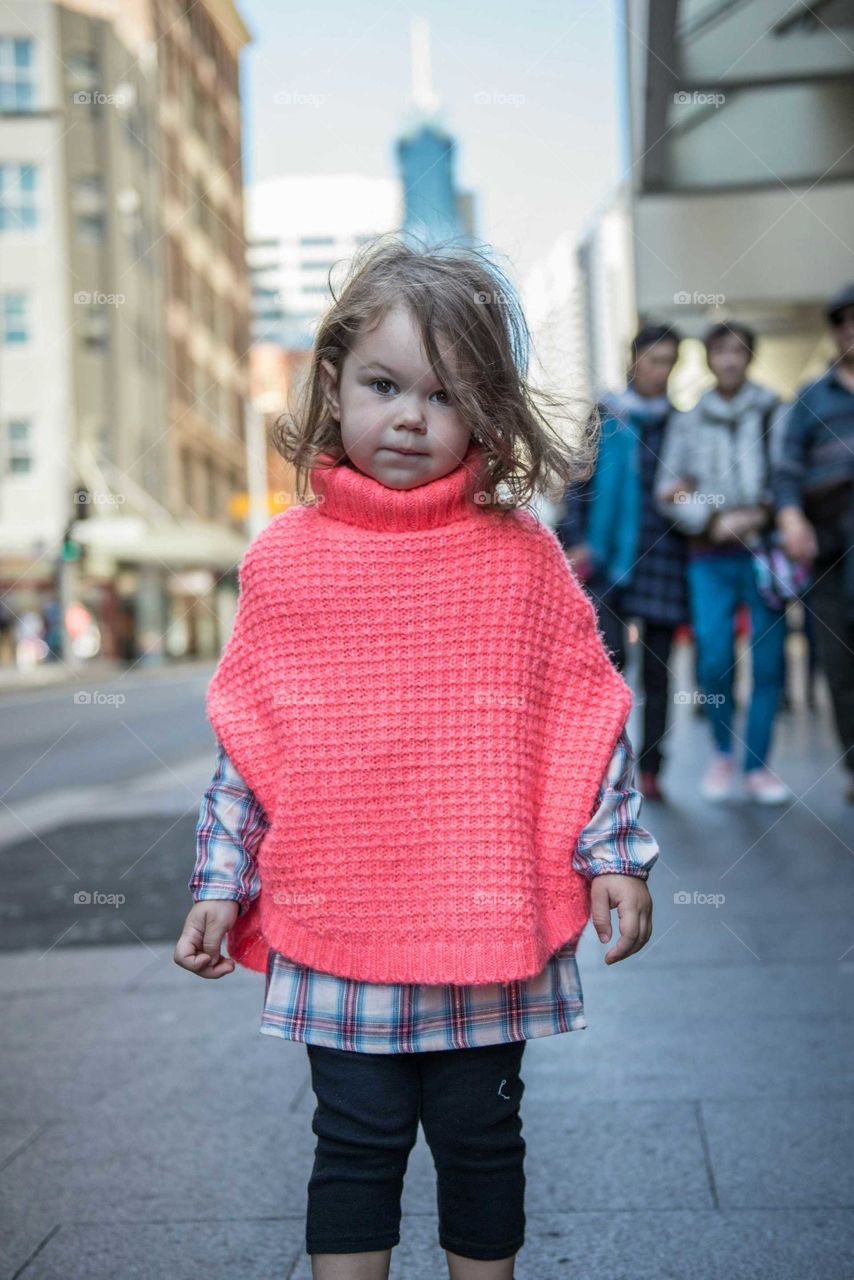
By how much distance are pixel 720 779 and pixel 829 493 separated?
4.98 ft

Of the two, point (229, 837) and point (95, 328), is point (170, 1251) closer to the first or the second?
point (229, 837)

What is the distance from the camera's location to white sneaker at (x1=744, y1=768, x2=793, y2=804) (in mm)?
5664

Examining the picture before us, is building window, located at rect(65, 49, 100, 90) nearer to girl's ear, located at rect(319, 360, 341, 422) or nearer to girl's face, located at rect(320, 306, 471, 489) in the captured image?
girl's ear, located at rect(319, 360, 341, 422)

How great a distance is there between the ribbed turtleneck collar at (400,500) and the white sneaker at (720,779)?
172 inches

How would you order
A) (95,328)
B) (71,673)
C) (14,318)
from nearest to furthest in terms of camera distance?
(71,673)
(14,318)
(95,328)

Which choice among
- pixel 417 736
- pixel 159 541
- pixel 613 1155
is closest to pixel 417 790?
pixel 417 736

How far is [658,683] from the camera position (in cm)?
579

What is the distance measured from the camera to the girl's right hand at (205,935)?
65.4 inches

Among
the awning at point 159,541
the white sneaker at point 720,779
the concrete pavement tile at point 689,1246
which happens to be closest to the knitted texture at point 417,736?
the concrete pavement tile at point 689,1246

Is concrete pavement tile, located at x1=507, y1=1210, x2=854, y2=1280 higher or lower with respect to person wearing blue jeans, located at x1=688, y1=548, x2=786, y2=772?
lower

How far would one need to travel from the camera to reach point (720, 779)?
5938mm

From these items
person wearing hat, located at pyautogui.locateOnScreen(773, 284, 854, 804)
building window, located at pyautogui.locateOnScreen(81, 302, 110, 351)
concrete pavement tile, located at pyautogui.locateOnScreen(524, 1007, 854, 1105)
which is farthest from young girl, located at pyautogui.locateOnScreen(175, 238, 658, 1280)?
Result: building window, located at pyautogui.locateOnScreen(81, 302, 110, 351)

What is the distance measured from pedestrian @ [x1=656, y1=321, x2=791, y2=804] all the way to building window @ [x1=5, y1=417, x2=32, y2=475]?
30.6m

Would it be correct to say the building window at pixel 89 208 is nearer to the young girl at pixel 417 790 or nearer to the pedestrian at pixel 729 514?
the pedestrian at pixel 729 514
